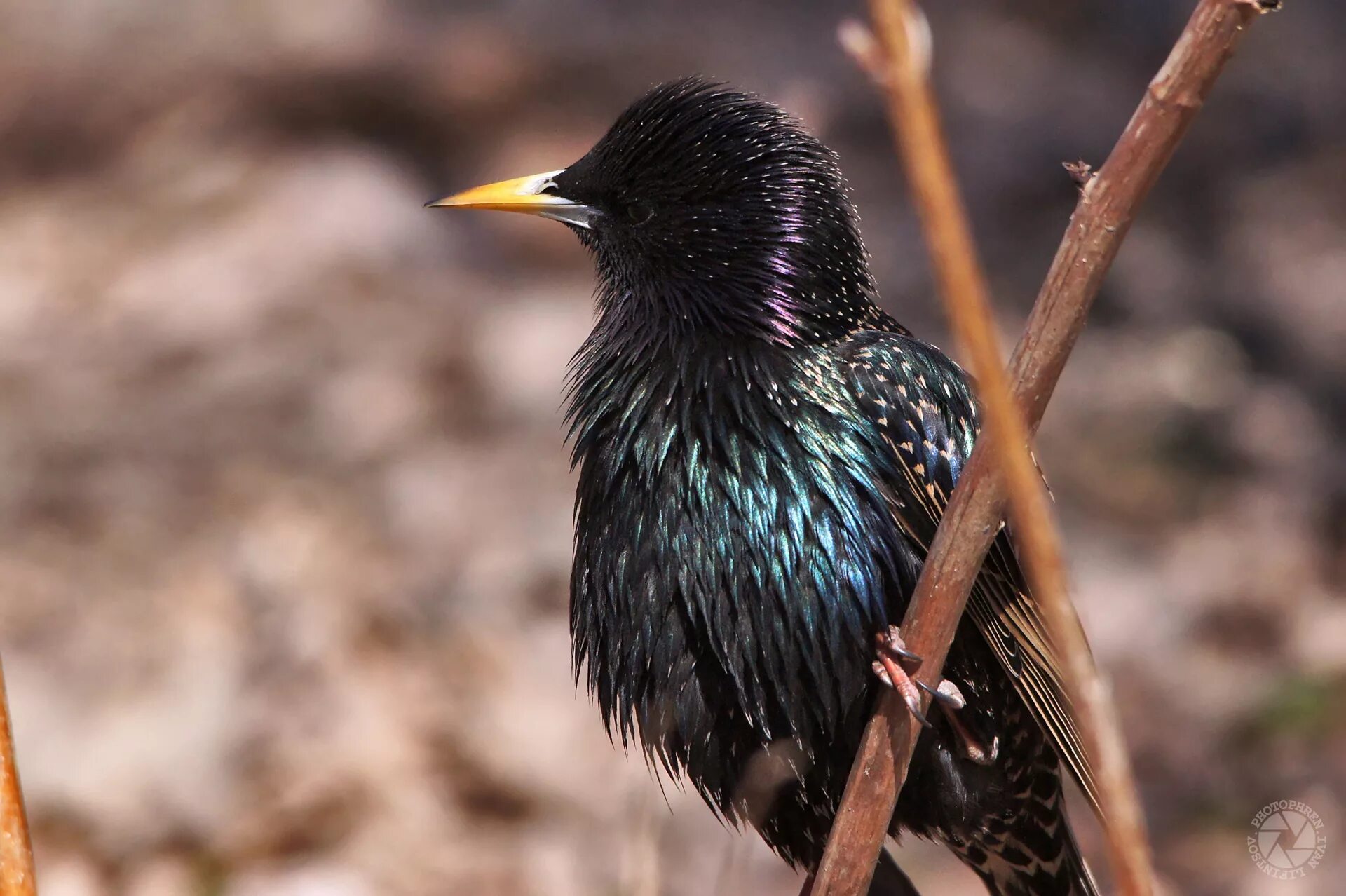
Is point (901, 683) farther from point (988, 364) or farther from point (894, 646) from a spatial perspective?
point (988, 364)

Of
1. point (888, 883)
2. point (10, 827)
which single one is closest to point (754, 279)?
point (888, 883)

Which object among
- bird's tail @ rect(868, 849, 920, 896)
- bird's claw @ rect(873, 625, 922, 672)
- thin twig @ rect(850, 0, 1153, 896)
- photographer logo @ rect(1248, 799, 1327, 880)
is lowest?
photographer logo @ rect(1248, 799, 1327, 880)

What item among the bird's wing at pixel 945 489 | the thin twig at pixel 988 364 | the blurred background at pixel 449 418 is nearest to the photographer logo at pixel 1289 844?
the blurred background at pixel 449 418

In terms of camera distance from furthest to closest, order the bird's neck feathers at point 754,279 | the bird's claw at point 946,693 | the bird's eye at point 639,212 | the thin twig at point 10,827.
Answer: the bird's eye at point 639,212 < the bird's neck feathers at point 754,279 < the bird's claw at point 946,693 < the thin twig at point 10,827

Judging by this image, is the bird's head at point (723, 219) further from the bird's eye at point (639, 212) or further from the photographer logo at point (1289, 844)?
the photographer logo at point (1289, 844)

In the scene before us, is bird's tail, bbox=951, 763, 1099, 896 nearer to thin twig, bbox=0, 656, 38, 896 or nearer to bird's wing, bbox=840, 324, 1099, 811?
bird's wing, bbox=840, 324, 1099, 811

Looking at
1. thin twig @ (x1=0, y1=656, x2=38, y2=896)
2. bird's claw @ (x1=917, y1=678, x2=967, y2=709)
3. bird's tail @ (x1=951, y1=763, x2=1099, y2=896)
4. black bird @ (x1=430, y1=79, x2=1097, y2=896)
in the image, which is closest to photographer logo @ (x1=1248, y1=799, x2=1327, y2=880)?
bird's tail @ (x1=951, y1=763, x2=1099, y2=896)

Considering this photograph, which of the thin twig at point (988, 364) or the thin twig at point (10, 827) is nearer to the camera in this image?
the thin twig at point (988, 364)
